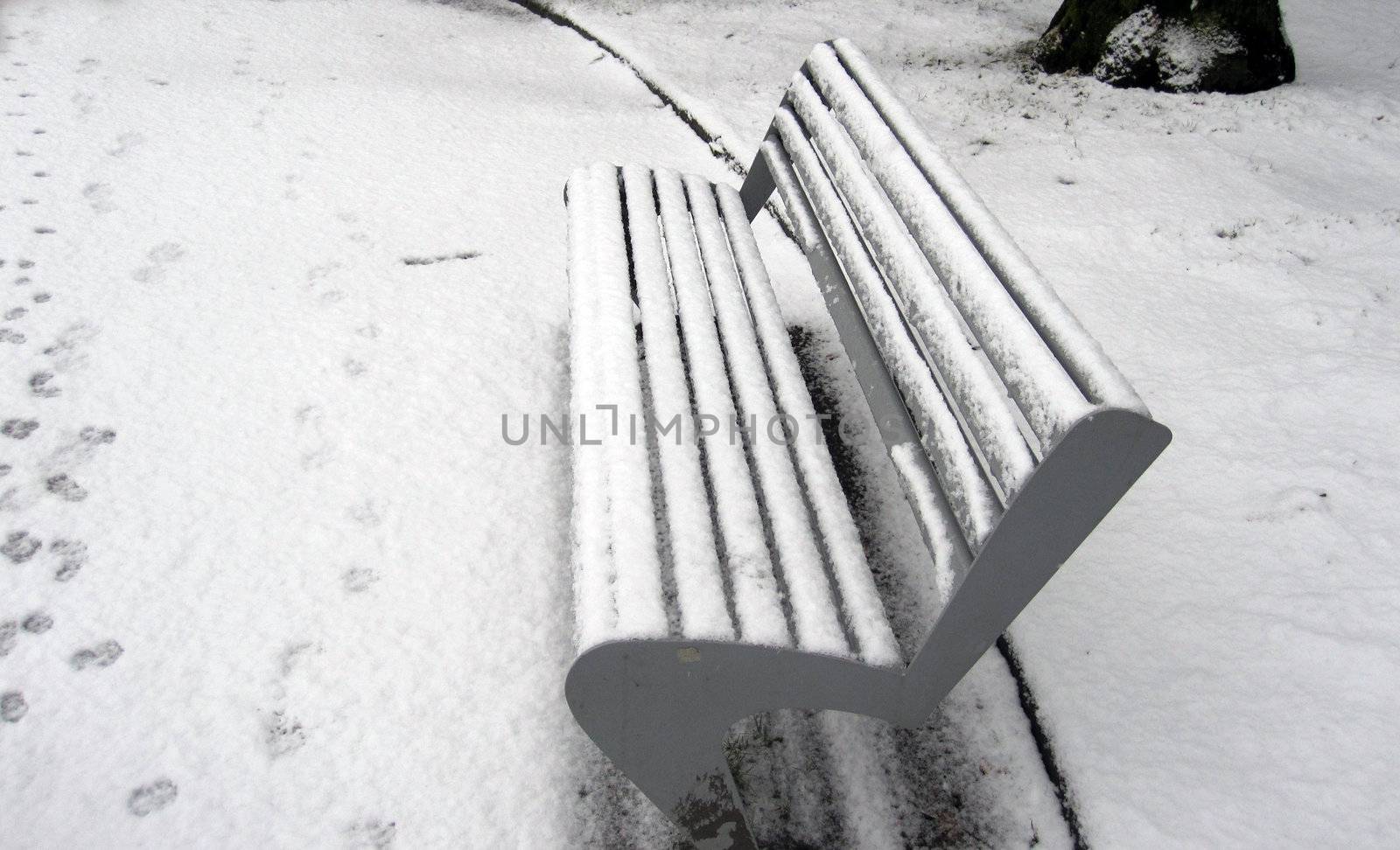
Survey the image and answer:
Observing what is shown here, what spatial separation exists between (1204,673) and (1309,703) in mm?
187

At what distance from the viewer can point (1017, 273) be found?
48.7 inches

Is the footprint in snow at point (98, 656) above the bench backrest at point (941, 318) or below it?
below

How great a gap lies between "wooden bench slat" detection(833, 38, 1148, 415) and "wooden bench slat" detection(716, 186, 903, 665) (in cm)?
46

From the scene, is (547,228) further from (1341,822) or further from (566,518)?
(1341,822)

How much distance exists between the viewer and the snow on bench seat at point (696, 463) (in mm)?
1217

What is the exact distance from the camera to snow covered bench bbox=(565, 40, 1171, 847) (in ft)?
3.67

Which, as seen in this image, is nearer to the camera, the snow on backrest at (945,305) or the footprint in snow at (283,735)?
the snow on backrest at (945,305)

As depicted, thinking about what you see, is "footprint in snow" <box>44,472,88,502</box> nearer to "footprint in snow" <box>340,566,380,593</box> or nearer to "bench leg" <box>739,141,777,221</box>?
"footprint in snow" <box>340,566,380,593</box>

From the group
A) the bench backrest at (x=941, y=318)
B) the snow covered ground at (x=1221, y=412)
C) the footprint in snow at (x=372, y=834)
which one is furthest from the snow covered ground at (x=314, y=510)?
the bench backrest at (x=941, y=318)

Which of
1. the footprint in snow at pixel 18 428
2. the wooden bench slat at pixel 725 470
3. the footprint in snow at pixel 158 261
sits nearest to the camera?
the wooden bench slat at pixel 725 470

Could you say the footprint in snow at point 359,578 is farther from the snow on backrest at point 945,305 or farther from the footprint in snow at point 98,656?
the snow on backrest at point 945,305

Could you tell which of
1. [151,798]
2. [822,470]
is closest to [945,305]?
[822,470]

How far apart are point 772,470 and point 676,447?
0.18 m

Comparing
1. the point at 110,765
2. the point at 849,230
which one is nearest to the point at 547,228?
the point at 849,230
